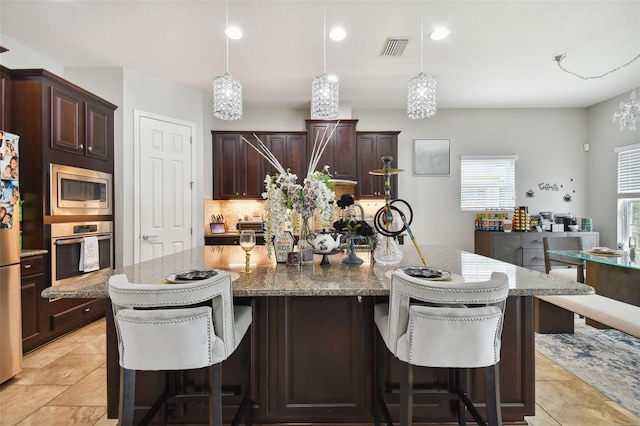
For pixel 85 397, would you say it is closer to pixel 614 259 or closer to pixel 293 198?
pixel 293 198

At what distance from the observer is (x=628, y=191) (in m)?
4.51

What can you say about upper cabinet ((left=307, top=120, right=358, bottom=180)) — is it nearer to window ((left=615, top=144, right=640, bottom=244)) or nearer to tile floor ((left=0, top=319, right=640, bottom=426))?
tile floor ((left=0, top=319, right=640, bottom=426))

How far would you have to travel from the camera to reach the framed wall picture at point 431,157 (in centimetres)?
521

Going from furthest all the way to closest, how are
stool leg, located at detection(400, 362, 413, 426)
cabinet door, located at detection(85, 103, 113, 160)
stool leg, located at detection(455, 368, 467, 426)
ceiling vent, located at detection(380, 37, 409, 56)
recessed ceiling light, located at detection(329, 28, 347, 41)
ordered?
cabinet door, located at detection(85, 103, 113, 160) < ceiling vent, located at detection(380, 37, 409, 56) < recessed ceiling light, located at detection(329, 28, 347, 41) < stool leg, located at detection(455, 368, 467, 426) < stool leg, located at detection(400, 362, 413, 426)

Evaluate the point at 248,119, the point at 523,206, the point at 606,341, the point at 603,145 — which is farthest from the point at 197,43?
the point at 603,145

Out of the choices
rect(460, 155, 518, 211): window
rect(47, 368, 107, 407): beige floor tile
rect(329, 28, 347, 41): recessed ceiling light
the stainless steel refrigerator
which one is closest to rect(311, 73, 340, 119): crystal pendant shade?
rect(329, 28, 347, 41): recessed ceiling light

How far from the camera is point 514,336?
5.55 ft

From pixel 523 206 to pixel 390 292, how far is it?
4930 millimetres

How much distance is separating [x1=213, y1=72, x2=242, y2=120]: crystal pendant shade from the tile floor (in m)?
2.25

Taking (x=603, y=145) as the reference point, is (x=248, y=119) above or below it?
above

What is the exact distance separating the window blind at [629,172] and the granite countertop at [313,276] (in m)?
4.05

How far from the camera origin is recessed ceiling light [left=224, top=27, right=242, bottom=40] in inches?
114

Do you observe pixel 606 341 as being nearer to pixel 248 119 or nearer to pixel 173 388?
pixel 173 388

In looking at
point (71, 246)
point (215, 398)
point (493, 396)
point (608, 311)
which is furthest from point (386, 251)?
point (71, 246)
